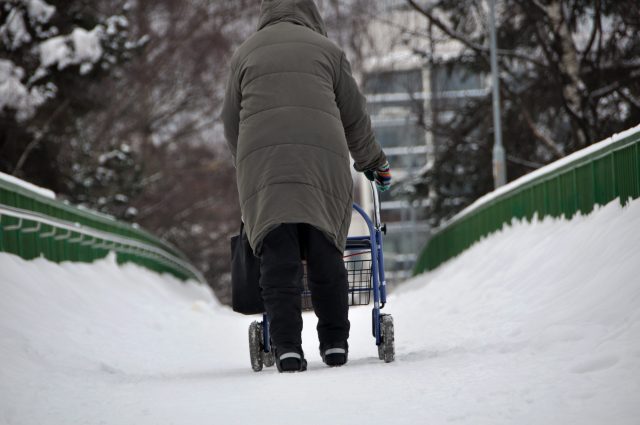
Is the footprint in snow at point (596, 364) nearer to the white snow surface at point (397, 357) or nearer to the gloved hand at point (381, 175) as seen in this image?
the white snow surface at point (397, 357)

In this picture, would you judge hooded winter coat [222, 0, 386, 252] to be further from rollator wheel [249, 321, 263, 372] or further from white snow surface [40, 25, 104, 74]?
white snow surface [40, 25, 104, 74]

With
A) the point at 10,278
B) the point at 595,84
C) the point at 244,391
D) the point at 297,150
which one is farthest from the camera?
the point at 595,84

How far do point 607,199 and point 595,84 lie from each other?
11.7m

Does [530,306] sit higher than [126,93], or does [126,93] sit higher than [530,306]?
[126,93]

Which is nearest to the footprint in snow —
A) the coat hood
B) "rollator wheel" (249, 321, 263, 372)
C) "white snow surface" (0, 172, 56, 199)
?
"rollator wheel" (249, 321, 263, 372)

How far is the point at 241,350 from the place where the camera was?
31.2 feet

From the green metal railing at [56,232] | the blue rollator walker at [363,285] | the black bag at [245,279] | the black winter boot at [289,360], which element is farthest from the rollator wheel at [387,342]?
the green metal railing at [56,232]

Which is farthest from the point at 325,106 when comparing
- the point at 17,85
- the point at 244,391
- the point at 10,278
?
the point at 17,85

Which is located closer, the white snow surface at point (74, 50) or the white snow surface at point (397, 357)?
the white snow surface at point (397, 357)

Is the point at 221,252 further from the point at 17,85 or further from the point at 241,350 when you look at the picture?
the point at 241,350

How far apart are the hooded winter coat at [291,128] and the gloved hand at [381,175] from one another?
1.60 feet

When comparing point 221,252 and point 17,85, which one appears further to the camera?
point 221,252

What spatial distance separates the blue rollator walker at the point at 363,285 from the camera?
6.71 metres

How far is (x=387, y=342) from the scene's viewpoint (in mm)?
6441
